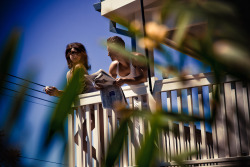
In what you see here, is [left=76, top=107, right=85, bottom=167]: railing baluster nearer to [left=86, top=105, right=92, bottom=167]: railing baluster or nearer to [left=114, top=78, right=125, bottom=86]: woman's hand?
[left=86, top=105, right=92, bottom=167]: railing baluster

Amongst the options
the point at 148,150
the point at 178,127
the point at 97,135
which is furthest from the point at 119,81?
the point at 148,150

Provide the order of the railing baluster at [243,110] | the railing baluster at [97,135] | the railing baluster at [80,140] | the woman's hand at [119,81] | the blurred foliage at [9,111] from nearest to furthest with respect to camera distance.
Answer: the blurred foliage at [9,111]
the railing baluster at [243,110]
the woman's hand at [119,81]
the railing baluster at [97,135]
the railing baluster at [80,140]

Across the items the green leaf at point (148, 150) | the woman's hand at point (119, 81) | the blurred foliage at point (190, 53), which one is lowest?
the green leaf at point (148, 150)

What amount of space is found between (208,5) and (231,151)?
7.90 feet

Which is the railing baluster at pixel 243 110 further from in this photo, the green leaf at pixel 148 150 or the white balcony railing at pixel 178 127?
the green leaf at pixel 148 150

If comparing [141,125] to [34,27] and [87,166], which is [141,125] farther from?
[34,27]

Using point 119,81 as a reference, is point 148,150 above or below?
below

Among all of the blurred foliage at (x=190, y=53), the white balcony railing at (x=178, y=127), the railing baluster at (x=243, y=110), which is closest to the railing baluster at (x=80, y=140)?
the white balcony railing at (x=178, y=127)

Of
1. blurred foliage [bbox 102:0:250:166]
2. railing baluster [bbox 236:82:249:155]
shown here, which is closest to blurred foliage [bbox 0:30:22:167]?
blurred foliage [bbox 102:0:250:166]

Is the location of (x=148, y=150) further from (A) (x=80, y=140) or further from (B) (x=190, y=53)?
(A) (x=80, y=140)

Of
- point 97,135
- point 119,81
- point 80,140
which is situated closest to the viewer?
point 119,81

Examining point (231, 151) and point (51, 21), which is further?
point (231, 151)

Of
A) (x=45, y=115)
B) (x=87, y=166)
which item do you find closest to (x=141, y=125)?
(x=87, y=166)

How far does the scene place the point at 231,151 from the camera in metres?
2.68
